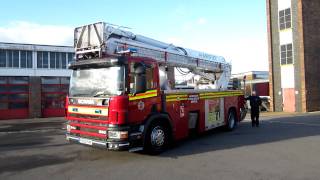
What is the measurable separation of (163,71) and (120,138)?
3120 mm

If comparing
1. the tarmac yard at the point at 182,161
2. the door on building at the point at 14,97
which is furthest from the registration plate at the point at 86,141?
the door on building at the point at 14,97

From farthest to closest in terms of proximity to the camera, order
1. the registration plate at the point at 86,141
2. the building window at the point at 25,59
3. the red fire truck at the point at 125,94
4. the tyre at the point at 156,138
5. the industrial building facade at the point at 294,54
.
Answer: the building window at the point at 25,59 → the industrial building facade at the point at 294,54 → the tyre at the point at 156,138 → the registration plate at the point at 86,141 → the red fire truck at the point at 125,94

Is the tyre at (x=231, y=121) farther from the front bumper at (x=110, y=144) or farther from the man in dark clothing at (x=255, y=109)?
the front bumper at (x=110, y=144)

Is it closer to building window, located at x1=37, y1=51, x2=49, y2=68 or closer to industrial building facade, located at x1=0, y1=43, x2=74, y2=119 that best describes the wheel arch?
industrial building facade, located at x1=0, y1=43, x2=74, y2=119

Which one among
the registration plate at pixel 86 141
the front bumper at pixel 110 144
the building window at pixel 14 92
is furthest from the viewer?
the building window at pixel 14 92

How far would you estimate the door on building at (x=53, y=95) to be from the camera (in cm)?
3250

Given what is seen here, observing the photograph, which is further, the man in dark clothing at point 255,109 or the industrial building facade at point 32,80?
the industrial building facade at point 32,80

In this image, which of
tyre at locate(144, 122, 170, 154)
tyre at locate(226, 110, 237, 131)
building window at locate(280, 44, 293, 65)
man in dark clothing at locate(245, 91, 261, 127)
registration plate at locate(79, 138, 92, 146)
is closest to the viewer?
registration plate at locate(79, 138, 92, 146)

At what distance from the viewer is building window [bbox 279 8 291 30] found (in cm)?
3225

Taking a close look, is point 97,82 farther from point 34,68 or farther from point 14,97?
point 34,68

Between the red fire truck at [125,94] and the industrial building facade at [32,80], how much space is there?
22444 mm

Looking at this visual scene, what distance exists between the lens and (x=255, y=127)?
17125 mm

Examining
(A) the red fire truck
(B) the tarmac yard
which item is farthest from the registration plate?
(B) the tarmac yard

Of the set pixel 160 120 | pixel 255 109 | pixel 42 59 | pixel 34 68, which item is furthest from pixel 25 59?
pixel 160 120
